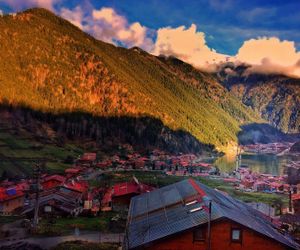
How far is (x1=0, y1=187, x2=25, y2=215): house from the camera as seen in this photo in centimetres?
6226

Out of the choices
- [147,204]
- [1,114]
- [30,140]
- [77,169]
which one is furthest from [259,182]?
[1,114]

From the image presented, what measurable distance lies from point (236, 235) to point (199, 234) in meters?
2.02

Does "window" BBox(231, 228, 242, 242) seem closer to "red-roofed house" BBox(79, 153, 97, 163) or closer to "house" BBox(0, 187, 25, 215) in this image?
"house" BBox(0, 187, 25, 215)

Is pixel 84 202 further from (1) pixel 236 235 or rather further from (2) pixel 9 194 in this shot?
(1) pixel 236 235

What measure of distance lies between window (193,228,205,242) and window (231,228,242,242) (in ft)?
5.26

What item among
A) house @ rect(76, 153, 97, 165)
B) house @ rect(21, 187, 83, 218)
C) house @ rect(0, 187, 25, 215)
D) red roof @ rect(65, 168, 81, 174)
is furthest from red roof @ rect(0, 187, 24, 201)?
house @ rect(76, 153, 97, 165)

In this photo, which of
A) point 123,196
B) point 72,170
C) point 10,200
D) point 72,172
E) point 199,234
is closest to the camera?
point 199,234

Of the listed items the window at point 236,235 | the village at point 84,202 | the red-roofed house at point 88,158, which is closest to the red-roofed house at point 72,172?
the village at point 84,202

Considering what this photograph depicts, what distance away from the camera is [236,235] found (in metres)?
21.5

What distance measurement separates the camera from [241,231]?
70.7 ft

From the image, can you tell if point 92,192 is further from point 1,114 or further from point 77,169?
point 1,114

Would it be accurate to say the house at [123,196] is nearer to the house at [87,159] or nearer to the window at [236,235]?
the window at [236,235]

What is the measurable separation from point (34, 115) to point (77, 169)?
79.7m

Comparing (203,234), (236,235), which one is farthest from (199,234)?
(236,235)
